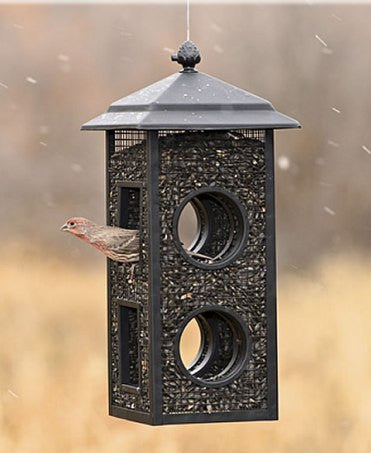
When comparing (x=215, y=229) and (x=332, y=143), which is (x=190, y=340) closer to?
(x=332, y=143)

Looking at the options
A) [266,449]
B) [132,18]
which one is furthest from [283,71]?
[266,449]

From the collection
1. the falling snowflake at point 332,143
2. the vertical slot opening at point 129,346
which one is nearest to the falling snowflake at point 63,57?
the falling snowflake at point 332,143

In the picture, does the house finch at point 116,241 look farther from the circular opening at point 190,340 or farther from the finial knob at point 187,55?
the circular opening at point 190,340

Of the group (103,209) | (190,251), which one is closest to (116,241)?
(190,251)

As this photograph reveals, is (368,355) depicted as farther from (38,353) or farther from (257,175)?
(257,175)

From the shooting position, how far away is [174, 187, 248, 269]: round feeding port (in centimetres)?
466

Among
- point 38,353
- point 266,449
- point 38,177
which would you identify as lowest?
point 266,449

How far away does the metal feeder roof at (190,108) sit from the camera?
4.50 metres

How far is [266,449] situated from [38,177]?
1674 mm

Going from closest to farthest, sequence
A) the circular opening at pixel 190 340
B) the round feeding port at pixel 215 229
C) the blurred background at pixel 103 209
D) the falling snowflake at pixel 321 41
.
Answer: the round feeding port at pixel 215 229 < the blurred background at pixel 103 209 < the circular opening at pixel 190 340 < the falling snowflake at pixel 321 41

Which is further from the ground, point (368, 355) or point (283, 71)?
point (283, 71)

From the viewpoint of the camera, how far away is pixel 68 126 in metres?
7.93

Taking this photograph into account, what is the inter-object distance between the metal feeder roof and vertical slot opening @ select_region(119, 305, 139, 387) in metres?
0.53

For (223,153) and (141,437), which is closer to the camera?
(223,153)
